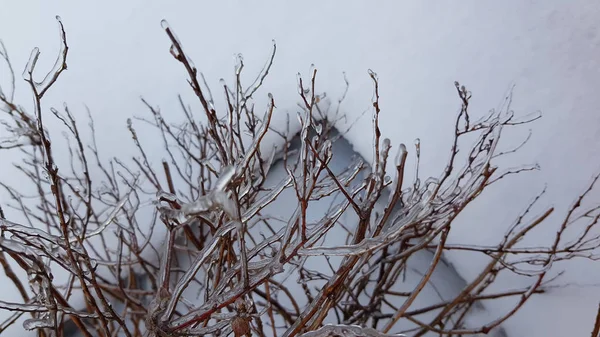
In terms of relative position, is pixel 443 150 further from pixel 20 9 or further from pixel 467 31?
pixel 20 9

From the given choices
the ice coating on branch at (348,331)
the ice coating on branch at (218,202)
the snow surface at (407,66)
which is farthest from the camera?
the snow surface at (407,66)

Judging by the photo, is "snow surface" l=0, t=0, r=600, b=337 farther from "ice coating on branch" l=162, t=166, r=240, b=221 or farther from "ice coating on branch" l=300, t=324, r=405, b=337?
"ice coating on branch" l=162, t=166, r=240, b=221

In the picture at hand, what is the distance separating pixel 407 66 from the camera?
134cm

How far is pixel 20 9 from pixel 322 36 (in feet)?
2.68

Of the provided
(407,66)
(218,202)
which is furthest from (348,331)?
(407,66)

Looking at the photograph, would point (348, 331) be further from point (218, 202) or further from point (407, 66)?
point (407, 66)

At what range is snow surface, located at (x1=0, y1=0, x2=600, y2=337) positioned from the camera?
1210mm

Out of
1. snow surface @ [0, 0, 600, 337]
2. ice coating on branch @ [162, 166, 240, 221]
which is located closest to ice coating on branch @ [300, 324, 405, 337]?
ice coating on branch @ [162, 166, 240, 221]

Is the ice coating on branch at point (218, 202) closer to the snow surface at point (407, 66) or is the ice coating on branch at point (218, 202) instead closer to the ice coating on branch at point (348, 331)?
the ice coating on branch at point (348, 331)

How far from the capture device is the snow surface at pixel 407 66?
1.21m

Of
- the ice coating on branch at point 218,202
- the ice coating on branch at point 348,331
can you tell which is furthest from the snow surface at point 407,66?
the ice coating on branch at point 218,202

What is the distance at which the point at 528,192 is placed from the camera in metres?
1.25

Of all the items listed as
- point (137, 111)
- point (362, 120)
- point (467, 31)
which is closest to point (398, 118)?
point (362, 120)

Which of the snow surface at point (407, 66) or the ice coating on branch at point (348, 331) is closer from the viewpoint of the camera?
the ice coating on branch at point (348, 331)
